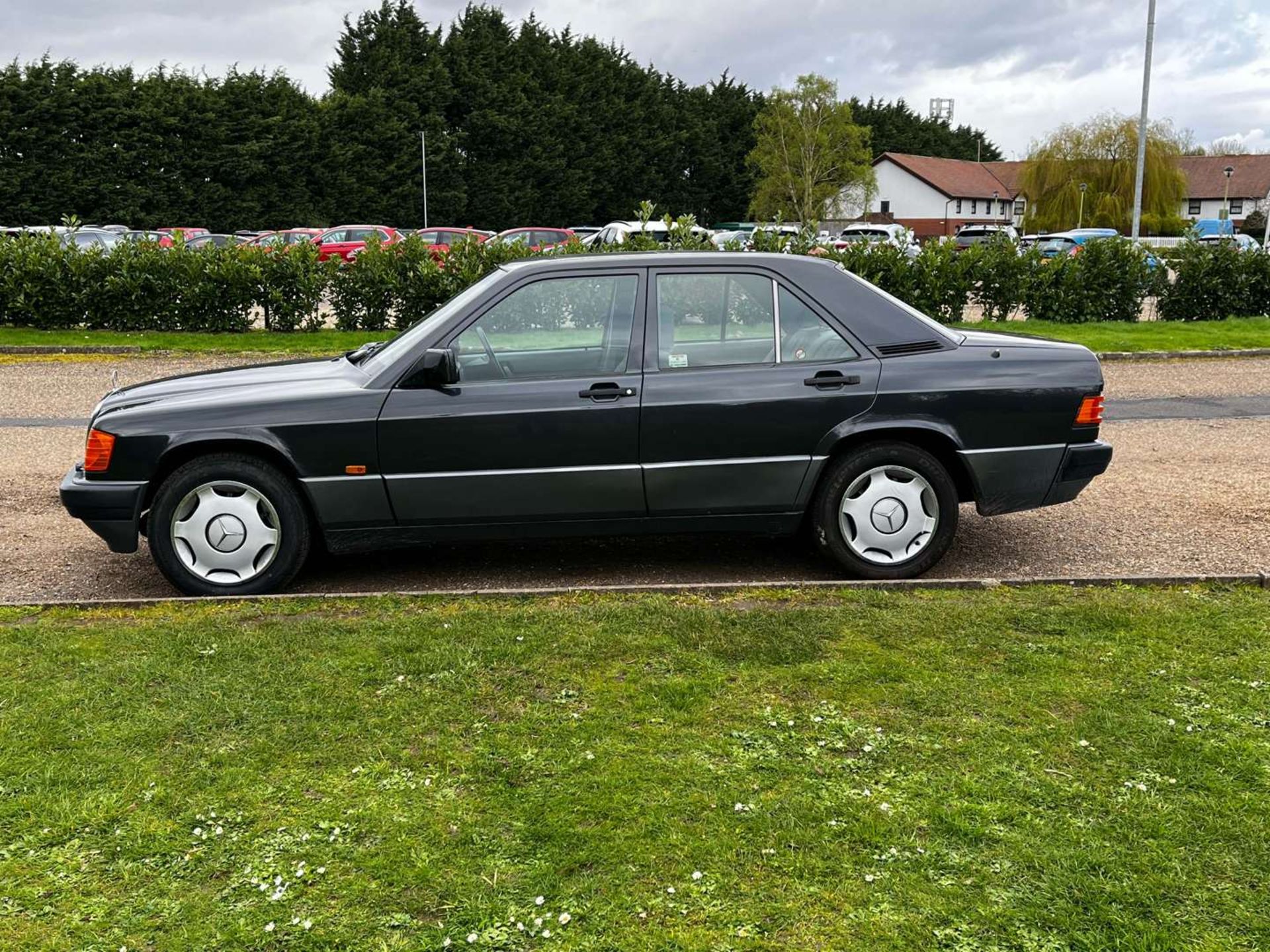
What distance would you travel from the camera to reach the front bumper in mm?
5598

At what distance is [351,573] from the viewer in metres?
6.27

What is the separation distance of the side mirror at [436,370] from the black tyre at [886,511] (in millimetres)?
1987

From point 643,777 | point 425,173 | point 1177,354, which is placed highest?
point 425,173

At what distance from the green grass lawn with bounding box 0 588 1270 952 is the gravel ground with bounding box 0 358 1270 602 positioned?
84 cm

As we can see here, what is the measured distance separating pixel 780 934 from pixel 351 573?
3.98 m

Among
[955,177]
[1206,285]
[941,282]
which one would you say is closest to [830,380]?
[941,282]

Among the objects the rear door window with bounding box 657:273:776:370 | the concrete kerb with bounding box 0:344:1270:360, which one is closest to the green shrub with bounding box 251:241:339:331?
the concrete kerb with bounding box 0:344:1270:360

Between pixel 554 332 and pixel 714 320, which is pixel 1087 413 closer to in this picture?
pixel 714 320

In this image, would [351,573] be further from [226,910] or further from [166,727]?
[226,910]

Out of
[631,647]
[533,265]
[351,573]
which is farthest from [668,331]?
[351,573]

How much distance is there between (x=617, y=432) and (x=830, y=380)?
1.13m

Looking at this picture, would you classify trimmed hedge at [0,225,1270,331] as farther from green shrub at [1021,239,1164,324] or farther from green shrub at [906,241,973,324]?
green shrub at [1021,239,1164,324]

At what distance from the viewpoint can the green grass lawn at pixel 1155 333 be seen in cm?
1647

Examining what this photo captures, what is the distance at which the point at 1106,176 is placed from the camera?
63.9 m
